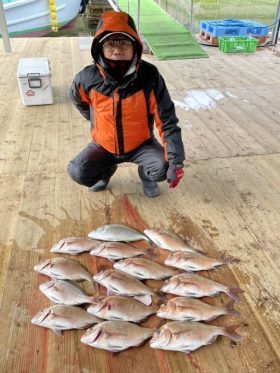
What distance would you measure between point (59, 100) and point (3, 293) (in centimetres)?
292

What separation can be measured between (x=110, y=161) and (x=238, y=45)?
487 centimetres

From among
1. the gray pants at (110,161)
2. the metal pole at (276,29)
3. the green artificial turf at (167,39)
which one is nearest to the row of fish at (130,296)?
the gray pants at (110,161)

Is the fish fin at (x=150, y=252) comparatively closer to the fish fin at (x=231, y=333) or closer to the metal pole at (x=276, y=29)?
the fish fin at (x=231, y=333)

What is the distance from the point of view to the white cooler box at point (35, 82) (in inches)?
148

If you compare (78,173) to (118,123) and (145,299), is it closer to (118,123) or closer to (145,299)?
(118,123)

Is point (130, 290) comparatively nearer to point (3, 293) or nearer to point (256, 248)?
point (3, 293)

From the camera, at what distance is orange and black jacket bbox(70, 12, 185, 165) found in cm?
214

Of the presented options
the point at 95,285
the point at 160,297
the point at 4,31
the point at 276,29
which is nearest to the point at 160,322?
the point at 160,297

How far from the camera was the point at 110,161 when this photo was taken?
243 cm

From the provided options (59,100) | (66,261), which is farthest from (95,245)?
(59,100)

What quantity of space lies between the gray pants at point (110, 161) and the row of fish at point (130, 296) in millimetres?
500

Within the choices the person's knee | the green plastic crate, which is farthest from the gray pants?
the green plastic crate

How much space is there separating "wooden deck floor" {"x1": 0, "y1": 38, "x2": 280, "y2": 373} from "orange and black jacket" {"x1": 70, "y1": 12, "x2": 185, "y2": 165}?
0.43 metres

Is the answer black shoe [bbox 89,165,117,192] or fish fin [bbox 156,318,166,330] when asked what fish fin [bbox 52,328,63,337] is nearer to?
fish fin [bbox 156,318,166,330]
